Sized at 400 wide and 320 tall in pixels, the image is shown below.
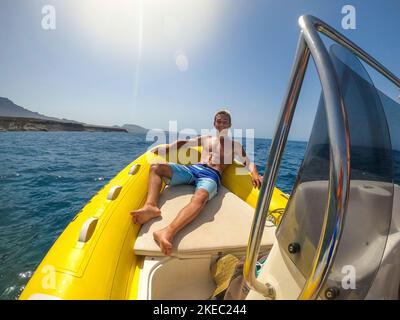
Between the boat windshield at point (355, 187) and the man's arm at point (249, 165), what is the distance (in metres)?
1.56

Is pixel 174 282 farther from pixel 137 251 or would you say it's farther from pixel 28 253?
Result: pixel 28 253

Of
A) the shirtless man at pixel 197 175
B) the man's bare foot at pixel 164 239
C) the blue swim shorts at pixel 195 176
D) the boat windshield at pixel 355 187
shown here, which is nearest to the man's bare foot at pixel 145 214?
the shirtless man at pixel 197 175

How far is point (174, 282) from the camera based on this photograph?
1514 mm

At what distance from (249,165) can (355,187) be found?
213cm

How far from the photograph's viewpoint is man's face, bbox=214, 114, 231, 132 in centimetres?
305

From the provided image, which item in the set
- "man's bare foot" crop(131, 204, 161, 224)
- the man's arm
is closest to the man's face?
the man's arm

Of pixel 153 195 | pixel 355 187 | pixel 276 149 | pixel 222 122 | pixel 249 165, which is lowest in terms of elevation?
pixel 153 195

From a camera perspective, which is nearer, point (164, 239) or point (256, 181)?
point (164, 239)

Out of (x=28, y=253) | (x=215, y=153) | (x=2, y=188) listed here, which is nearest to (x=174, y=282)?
(x=215, y=153)

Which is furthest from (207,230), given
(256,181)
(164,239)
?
A: (256,181)

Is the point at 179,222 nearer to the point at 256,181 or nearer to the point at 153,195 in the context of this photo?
the point at 153,195

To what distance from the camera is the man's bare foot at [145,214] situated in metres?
1.61

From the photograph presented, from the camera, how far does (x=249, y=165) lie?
277 cm

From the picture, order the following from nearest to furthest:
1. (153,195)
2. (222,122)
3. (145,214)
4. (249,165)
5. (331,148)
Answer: (331,148) → (145,214) → (153,195) → (249,165) → (222,122)
